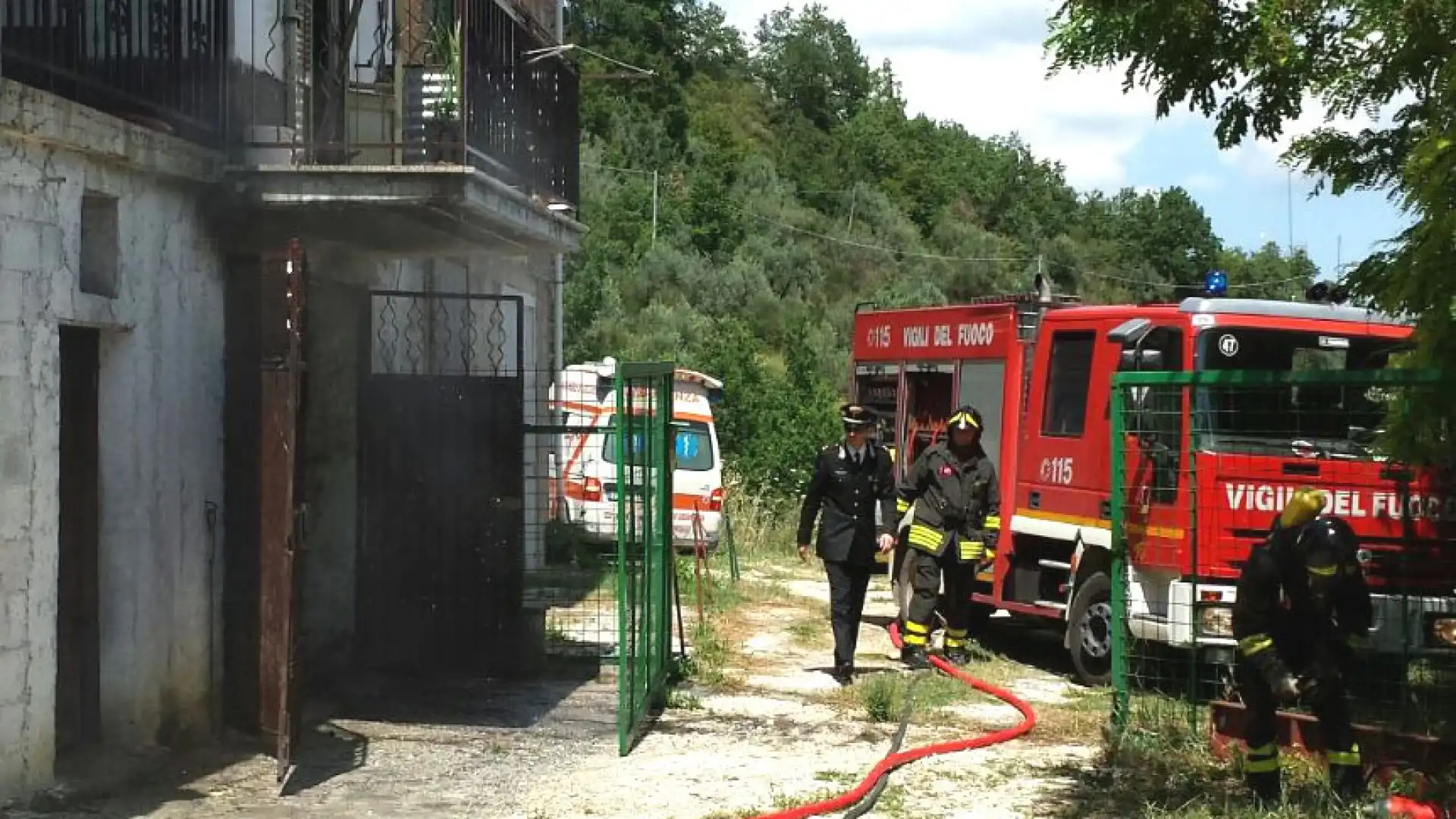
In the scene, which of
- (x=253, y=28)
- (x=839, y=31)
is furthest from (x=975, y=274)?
(x=253, y=28)

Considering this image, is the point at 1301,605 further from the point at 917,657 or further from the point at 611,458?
the point at 611,458

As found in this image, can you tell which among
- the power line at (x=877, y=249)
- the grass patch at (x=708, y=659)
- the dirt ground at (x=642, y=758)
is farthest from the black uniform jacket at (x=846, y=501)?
the power line at (x=877, y=249)

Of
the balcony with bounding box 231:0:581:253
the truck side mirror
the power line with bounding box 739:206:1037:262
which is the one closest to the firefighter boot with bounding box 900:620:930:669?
the truck side mirror

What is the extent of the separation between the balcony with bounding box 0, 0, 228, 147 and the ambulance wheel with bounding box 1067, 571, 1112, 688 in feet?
20.2

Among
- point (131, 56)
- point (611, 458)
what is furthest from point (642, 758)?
point (611, 458)

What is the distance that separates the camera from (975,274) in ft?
204

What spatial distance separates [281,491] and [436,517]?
9.97 feet

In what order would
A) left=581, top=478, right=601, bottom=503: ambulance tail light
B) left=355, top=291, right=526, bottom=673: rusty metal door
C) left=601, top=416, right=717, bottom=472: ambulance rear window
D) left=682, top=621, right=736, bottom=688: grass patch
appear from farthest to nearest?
left=601, top=416, right=717, bottom=472: ambulance rear window, left=581, top=478, right=601, bottom=503: ambulance tail light, left=682, top=621, right=736, bottom=688: grass patch, left=355, top=291, right=526, bottom=673: rusty metal door

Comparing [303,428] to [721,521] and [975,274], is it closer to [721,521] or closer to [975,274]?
[721,521]

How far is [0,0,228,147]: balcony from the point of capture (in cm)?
756

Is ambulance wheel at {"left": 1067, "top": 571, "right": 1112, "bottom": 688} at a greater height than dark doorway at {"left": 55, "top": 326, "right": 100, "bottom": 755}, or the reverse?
dark doorway at {"left": 55, "top": 326, "right": 100, "bottom": 755}

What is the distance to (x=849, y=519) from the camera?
11055 mm

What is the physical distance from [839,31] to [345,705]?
94085mm

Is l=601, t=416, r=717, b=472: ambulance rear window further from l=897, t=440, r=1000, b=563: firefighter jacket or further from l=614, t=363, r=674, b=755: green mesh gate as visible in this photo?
l=614, t=363, r=674, b=755: green mesh gate
